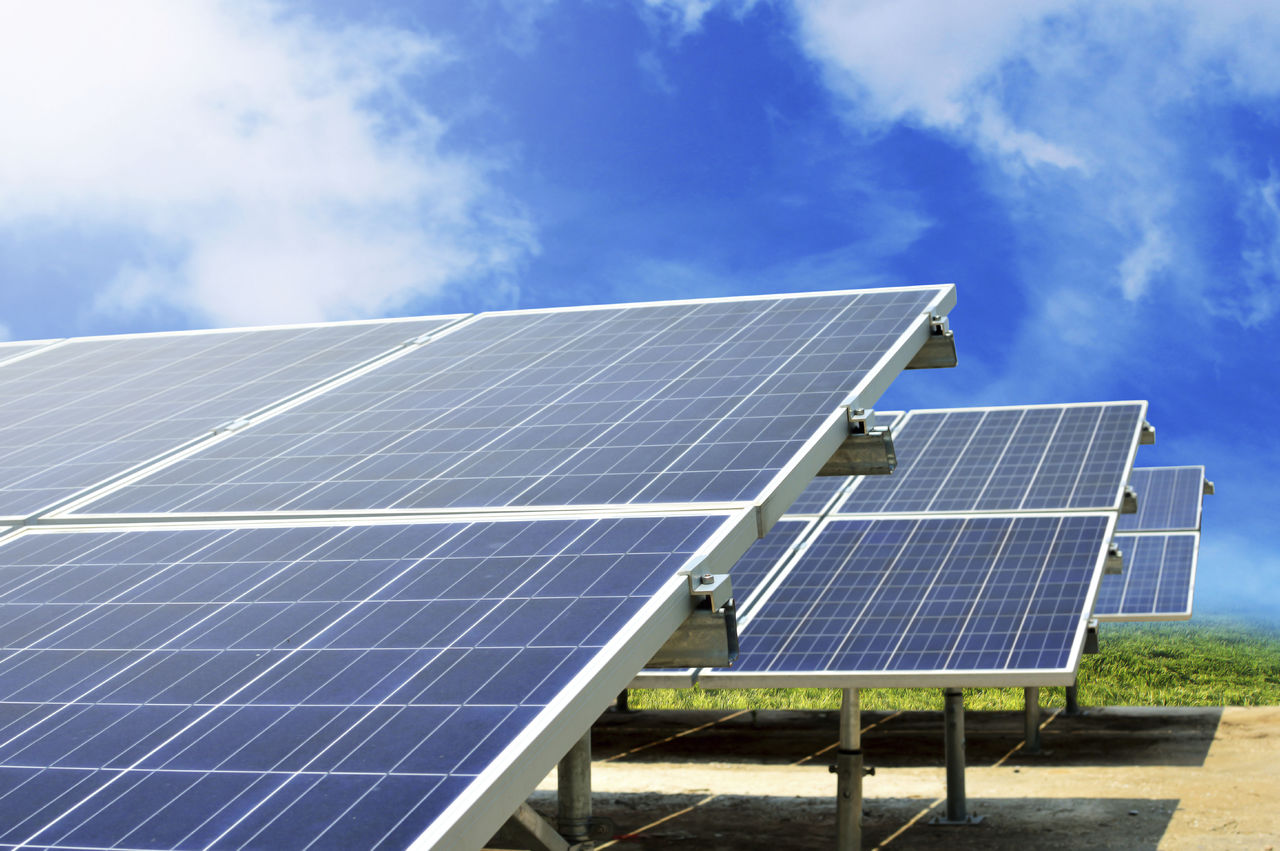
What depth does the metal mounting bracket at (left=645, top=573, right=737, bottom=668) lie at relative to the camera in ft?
22.4

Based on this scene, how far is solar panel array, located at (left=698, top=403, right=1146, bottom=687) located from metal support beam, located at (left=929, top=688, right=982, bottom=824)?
70.2 inches

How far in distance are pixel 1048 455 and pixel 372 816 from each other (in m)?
20.3

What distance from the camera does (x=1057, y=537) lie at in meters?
19.4

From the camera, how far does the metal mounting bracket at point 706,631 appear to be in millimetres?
6816

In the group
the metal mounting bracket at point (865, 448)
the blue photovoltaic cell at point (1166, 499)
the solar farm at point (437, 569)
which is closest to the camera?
the solar farm at point (437, 569)

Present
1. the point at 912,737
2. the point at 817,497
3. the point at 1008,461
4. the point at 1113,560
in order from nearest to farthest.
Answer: the point at 1113,560, the point at 817,497, the point at 1008,461, the point at 912,737

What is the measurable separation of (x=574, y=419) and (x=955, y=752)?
1077cm

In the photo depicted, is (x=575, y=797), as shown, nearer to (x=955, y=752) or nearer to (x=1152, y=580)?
(x=955, y=752)

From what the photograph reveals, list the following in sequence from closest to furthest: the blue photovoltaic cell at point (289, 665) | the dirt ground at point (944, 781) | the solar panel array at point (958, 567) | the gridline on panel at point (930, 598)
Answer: the blue photovoltaic cell at point (289, 665)
the solar panel array at point (958, 567)
the gridline on panel at point (930, 598)
the dirt ground at point (944, 781)

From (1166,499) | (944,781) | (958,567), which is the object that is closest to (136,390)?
(958,567)

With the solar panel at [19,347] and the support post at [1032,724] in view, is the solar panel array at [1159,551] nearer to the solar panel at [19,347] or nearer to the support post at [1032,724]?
the support post at [1032,724]

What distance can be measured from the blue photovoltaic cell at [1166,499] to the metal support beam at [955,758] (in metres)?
11.7

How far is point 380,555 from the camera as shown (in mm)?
7863

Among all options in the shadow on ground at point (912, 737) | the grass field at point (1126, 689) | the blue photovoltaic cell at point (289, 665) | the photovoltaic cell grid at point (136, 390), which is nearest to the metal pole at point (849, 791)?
the photovoltaic cell grid at point (136, 390)
